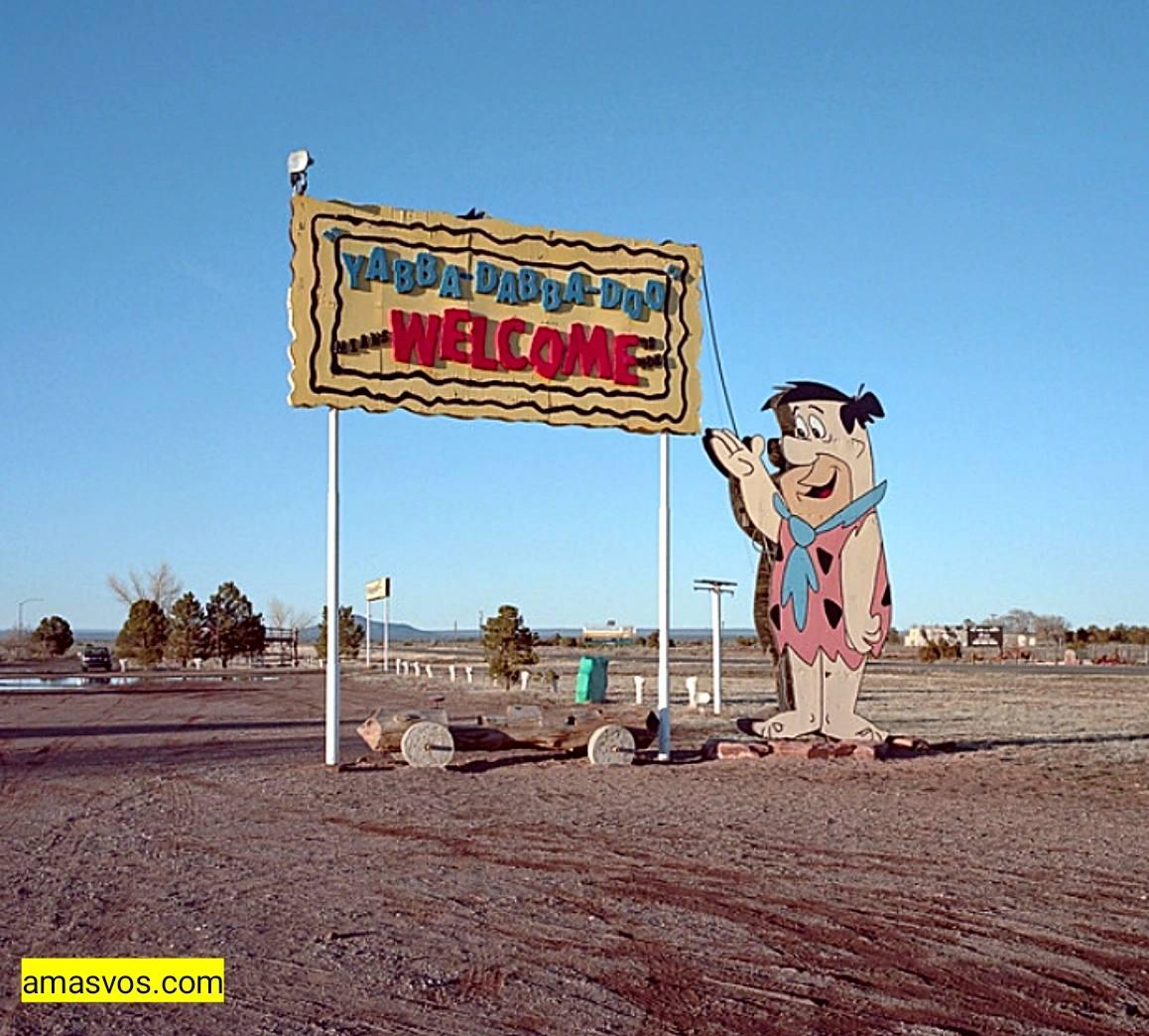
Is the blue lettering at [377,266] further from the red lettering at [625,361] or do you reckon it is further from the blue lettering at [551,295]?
the red lettering at [625,361]

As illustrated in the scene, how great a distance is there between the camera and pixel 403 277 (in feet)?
55.2

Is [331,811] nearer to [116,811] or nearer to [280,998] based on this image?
[116,811]

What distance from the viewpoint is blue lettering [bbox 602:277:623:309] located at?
1783cm

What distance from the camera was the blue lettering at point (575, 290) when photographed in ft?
57.8

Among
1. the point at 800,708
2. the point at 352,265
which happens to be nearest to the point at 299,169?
the point at 352,265

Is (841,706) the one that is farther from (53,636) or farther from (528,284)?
(53,636)

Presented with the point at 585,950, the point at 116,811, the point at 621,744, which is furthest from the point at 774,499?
the point at 585,950

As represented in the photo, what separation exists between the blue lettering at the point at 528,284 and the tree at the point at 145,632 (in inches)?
2035

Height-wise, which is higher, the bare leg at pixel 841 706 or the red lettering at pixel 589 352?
the red lettering at pixel 589 352

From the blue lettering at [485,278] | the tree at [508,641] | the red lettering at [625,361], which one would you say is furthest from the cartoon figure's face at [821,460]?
the tree at [508,641]

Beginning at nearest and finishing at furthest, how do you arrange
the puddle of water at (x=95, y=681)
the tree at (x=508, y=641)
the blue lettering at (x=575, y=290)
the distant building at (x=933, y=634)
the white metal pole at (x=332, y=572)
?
the white metal pole at (x=332, y=572) < the blue lettering at (x=575, y=290) < the tree at (x=508, y=641) < the puddle of water at (x=95, y=681) < the distant building at (x=933, y=634)

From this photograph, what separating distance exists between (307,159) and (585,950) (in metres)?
12.3

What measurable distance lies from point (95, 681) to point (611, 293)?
1552 inches

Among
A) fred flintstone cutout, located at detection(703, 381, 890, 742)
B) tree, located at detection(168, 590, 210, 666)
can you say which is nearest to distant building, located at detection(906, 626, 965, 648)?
tree, located at detection(168, 590, 210, 666)
